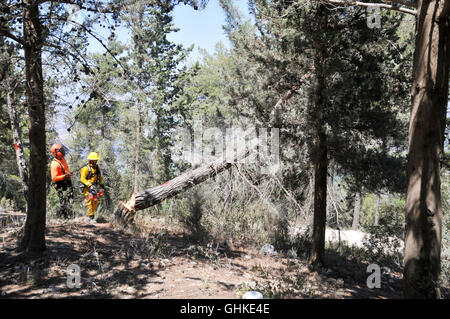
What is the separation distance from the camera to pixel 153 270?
5633 millimetres

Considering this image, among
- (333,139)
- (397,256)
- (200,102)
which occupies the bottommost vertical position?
(397,256)

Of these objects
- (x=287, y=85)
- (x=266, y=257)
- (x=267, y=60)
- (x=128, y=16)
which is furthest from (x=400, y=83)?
(x=128, y=16)

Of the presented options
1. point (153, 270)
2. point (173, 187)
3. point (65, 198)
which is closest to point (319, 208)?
point (173, 187)

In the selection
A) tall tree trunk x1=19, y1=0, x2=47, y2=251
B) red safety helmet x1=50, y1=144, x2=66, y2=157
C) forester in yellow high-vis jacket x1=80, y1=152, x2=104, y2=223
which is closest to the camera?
tall tree trunk x1=19, y1=0, x2=47, y2=251

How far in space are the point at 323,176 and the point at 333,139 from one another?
1.01m

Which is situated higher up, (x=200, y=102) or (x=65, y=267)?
(x=200, y=102)

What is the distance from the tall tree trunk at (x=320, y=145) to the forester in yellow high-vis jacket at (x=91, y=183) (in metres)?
5.31

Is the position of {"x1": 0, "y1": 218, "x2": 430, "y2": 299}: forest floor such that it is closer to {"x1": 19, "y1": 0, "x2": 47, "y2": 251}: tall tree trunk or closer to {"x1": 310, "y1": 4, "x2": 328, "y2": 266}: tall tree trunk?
{"x1": 19, "y1": 0, "x2": 47, "y2": 251}: tall tree trunk

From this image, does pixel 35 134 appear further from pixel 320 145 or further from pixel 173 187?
pixel 320 145

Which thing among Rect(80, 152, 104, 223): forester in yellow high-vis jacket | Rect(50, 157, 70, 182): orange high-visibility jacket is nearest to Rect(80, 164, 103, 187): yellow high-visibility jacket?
Rect(80, 152, 104, 223): forester in yellow high-vis jacket

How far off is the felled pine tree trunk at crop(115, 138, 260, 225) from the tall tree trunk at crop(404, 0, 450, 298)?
14.3ft

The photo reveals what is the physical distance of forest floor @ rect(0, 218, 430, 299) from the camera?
4.65 m
